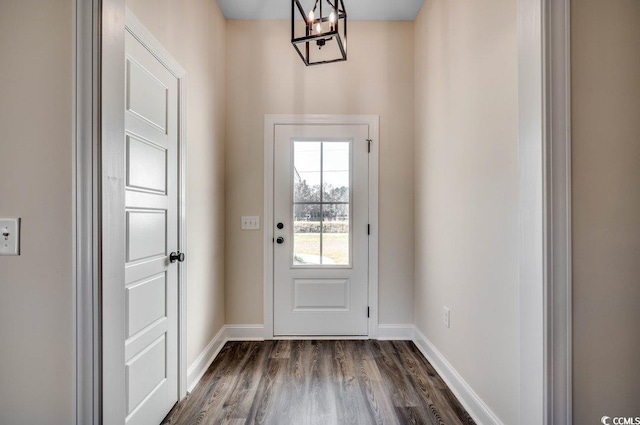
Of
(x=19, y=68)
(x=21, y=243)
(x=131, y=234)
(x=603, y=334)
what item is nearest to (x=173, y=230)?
(x=131, y=234)

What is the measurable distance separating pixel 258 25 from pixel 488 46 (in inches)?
80.7

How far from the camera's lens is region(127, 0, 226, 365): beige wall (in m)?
1.88

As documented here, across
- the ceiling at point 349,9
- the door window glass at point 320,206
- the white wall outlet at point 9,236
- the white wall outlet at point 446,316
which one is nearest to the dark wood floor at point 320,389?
the white wall outlet at point 446,316

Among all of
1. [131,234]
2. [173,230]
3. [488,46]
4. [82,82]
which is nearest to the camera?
[82,82]

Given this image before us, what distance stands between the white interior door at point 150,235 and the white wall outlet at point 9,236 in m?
0.53

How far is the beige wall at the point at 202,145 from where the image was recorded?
6.18 ft

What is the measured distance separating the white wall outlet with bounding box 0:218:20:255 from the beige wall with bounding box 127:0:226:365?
116 centimetres

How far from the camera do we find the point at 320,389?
78.2 inches

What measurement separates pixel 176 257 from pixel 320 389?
1.24 metres

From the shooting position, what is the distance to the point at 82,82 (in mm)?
840

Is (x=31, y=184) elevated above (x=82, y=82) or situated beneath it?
situated beneath

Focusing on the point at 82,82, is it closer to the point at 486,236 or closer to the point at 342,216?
the point at 486,236

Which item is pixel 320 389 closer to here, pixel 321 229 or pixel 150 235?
pixel 321 229
